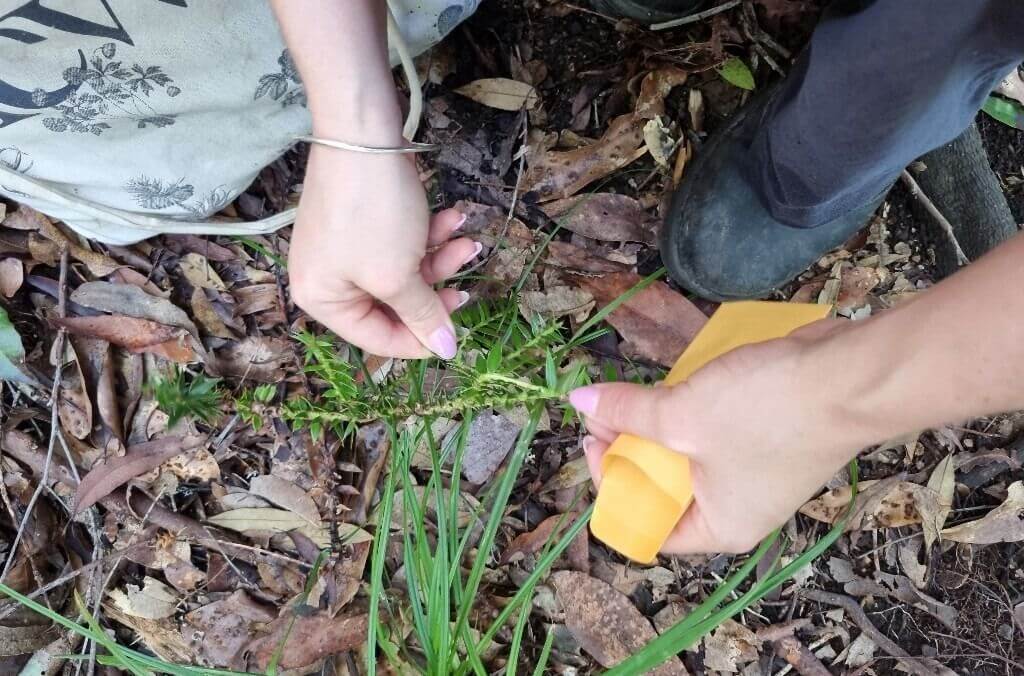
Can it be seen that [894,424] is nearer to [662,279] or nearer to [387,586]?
[662,279]

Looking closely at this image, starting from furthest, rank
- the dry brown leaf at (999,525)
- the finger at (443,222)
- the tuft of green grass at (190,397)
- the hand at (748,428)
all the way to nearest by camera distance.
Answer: the dry brown leaf at (999,525) < the tuft of green grass at (190,397) < the finger at (443,222) < the hand at (748,428)

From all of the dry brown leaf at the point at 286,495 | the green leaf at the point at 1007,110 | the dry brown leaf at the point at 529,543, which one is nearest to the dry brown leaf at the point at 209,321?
the dry brown leaf at the point at 286,495

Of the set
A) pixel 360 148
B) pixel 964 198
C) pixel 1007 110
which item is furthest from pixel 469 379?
pixel 1007 110

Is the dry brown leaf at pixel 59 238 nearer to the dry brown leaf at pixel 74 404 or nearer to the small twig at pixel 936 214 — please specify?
the dry brown leaf at pixel 74 404

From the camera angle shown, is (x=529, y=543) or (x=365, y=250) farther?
(x=529, y=543)

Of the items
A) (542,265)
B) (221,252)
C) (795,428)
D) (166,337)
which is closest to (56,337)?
(166,337)

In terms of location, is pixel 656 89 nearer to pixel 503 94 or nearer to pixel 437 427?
pixel 503 94

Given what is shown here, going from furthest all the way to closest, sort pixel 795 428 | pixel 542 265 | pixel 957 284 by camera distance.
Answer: pixel 542 265 → pixel 795 428 → pixel 957 284
